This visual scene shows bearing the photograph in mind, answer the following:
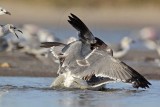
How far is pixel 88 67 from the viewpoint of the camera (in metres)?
11.0

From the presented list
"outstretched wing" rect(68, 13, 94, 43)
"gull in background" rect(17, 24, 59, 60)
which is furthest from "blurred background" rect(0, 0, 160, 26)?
"outstretched wing" rect(68, 13, 94, 43)

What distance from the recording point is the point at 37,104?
31.0ft

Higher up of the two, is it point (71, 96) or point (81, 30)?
point (81, 30)

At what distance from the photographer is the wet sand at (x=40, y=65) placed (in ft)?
45.9

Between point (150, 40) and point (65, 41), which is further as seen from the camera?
point (150, 40)

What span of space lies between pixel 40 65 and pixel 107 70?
4.65m

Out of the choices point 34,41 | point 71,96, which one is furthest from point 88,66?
point 34,41

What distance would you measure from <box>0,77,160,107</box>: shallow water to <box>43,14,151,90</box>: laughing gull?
177mm

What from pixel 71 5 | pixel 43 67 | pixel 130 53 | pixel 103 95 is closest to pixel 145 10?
pixel 71 5

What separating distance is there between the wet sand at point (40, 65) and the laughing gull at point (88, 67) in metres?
2.69

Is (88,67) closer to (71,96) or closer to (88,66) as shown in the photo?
(88,66)

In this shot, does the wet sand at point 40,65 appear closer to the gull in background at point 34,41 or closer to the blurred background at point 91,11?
the gull in background at point 34,41

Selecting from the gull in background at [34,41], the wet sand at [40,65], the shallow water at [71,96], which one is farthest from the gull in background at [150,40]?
the shallow water at [71,96]

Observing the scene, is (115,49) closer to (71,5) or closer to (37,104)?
(37,104)
